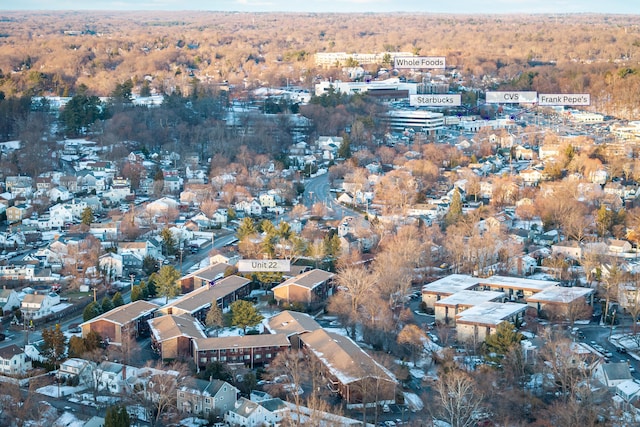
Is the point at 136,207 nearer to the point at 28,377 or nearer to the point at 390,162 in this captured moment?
the point at 390,162

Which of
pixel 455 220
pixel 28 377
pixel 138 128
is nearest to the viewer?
pixel 28 377

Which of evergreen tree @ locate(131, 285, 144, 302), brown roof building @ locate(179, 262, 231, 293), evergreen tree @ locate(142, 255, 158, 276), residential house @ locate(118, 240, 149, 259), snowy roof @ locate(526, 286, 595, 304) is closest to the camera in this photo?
snowy roof @ locate(526, 286, 595, 304)

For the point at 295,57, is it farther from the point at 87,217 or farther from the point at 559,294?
the point at 559,294

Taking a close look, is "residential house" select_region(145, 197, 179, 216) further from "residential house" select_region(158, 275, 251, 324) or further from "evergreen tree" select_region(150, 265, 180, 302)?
"evergreen tree" select_region(150, 265, 180, 302)

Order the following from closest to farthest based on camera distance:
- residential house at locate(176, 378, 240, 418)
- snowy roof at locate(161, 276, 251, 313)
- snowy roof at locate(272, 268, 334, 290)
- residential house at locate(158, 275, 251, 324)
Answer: residential house at locate(176, 378, 240, 418) → residential house at locate(158, 275, 251, 324) → snowy roof at locate(161, 276, 251, 313) → snowy roof at locate(272, 268, 334, 290)

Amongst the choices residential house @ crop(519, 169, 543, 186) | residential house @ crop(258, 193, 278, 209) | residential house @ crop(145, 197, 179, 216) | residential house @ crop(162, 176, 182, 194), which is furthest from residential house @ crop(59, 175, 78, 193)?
residential house @ crop(519, 169, 543, 186)

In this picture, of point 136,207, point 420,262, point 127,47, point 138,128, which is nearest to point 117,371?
point 420,262

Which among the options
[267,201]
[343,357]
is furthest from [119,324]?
[267,201]
